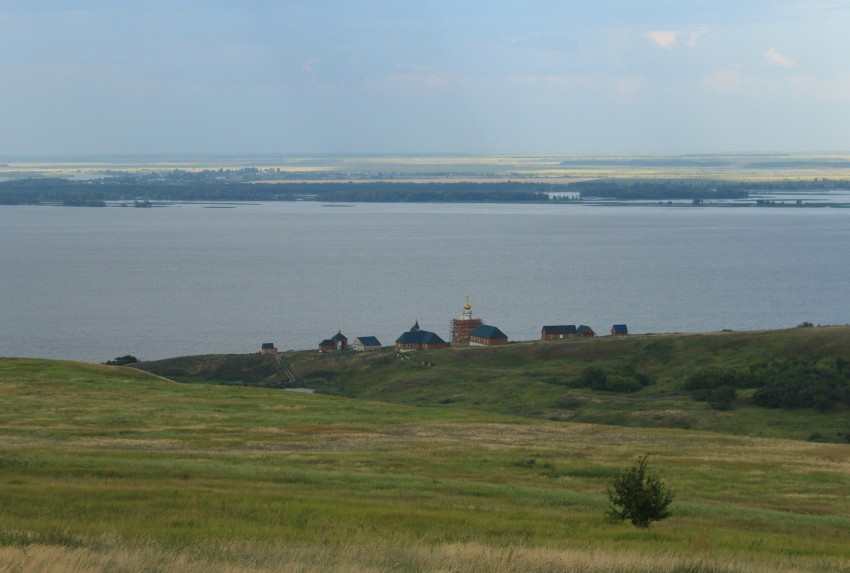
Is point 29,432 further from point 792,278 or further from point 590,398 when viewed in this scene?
point 792,278

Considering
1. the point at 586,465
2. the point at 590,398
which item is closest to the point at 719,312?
the point at 590,398

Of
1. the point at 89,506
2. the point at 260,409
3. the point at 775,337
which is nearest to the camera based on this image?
the point at 89,506

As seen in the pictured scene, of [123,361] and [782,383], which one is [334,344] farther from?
[782,383]

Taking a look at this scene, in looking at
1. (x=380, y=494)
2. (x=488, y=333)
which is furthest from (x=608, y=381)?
(x=380, y=494)

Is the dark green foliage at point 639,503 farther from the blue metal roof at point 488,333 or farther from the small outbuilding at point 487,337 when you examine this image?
the blue metal roof at point 488,333

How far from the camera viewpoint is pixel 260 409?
51.0 m

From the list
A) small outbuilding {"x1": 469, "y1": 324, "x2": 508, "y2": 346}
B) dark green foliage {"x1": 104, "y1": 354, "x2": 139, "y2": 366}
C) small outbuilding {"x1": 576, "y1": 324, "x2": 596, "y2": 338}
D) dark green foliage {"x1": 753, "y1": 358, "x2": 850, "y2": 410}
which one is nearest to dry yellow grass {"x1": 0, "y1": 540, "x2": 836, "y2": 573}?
dark green foliage {"x1": 753, "y1": 358, "x2": 850, "y2": 410}

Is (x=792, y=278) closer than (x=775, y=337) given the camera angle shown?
No

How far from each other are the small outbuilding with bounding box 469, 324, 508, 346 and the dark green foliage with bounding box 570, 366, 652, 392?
18.5 meters

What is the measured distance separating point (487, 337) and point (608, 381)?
22.4 metres

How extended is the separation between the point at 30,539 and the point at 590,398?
5820cm

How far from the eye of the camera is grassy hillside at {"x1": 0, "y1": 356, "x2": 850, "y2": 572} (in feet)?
51.0

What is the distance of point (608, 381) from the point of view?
255 ft

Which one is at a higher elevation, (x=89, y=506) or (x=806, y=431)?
(x=89, y=506)
